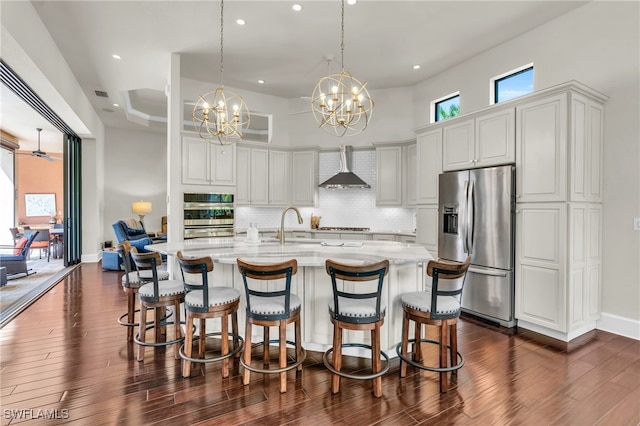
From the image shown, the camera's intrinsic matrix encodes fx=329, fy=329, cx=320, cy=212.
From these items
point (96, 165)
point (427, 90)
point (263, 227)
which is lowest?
point (263, 227)

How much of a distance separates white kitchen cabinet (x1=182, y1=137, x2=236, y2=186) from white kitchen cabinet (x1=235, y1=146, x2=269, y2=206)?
249 millimetres

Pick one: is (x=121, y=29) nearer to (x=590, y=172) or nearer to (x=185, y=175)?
(x=185, y=175)

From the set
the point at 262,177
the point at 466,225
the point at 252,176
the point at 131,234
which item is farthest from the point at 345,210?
the point at 131,234

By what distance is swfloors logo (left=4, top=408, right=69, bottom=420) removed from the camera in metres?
2.08

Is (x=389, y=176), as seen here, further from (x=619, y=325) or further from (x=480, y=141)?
(x=619, y=325)

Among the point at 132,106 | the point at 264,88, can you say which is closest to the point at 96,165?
the point at 132,106

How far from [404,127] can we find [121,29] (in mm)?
4687

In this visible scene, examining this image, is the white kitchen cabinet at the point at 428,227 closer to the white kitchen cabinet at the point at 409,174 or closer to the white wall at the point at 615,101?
the white kitchen cabinet at the point at 409,174

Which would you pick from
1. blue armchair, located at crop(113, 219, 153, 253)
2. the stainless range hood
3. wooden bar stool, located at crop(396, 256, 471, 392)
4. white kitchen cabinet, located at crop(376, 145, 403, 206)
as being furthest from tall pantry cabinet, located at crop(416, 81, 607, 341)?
blue armchair, located at crop(113, 219, 153, 253)

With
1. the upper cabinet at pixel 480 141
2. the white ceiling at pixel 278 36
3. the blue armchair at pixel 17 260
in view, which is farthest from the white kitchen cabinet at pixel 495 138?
the blue armchair at pixel 17 260

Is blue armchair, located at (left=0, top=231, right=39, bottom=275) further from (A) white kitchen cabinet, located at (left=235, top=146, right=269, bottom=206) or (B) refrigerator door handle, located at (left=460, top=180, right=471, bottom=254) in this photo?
(B) refrigerator door handle, located at (left=460, top=180, right=471, bottom=254)

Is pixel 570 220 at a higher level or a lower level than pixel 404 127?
lower

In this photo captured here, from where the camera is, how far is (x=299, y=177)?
6684mm

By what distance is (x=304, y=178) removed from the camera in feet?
21.8
